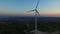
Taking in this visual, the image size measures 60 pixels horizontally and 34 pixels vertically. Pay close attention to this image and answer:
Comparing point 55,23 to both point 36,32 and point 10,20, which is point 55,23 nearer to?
point 36,32

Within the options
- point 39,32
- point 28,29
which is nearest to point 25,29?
point 28,29

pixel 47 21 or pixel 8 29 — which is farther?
pixel 47 21

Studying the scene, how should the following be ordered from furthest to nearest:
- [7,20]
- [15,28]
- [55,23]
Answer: [55,23] → [15,28] → [7,20]

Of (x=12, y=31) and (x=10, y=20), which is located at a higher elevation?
(x=10, y=20)

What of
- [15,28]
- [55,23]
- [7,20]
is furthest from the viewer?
[55,23]

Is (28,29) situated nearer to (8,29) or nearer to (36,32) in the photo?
(36,32)

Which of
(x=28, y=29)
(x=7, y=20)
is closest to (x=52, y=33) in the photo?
(x=28, y=29)
